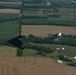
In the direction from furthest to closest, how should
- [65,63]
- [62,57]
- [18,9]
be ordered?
[18,9]
[62,57]
[65,63]

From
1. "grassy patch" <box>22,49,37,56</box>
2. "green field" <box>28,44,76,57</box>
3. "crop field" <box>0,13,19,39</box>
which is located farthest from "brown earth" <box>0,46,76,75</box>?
"crop field" <box>0,13,19,39</box>

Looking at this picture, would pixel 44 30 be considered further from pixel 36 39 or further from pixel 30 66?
pixel 30 66

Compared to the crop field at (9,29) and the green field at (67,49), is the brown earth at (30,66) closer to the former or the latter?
the green field at (67,49)

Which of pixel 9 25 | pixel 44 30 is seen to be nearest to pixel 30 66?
pixel 44 30

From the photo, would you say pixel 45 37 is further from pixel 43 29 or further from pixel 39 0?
pixel 39 0

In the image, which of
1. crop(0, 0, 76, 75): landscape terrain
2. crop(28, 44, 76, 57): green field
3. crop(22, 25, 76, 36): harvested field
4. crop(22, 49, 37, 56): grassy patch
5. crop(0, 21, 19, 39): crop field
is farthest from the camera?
crop(22, 25, 76, 36): harvested field

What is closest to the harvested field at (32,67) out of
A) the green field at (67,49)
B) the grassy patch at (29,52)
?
the grassy patch at (29,52)

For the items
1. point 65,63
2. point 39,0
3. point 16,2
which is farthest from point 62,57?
point 39,0

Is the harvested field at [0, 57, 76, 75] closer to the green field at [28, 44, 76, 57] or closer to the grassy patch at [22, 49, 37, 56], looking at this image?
the grassy patch at [22, 49, 37, 56]
